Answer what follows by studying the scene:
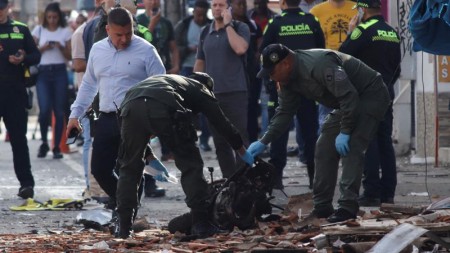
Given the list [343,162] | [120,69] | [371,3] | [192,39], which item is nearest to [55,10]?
[192,39]

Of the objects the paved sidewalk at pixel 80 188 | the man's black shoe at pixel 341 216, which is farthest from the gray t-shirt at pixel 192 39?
the man's black shoe at pixel 341 216

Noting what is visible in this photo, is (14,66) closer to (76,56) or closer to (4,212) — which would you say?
(76,56)

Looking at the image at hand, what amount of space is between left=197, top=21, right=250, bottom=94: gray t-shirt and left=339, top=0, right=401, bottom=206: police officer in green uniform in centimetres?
156

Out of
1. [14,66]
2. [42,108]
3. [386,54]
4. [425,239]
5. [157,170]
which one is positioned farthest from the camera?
[42,108]

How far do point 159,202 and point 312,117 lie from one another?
1.67 metres

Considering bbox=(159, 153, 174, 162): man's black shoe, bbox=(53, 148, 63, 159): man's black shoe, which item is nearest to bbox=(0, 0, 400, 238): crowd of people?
bbox=(159, 153, 174, 162): man's black shoe

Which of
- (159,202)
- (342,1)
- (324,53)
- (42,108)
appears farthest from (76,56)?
(42,108)

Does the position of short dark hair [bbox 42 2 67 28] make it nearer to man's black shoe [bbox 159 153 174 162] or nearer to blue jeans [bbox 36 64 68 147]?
blue jeans [bbox 36 64 68 147]

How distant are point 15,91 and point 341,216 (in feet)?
16.1

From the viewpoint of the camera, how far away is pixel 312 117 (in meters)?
13.6

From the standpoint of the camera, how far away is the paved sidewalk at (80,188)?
Answer: 12.3 meters

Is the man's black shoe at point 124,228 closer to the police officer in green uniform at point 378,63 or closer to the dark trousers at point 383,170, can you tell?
the police officer in green uniform at point 378,63

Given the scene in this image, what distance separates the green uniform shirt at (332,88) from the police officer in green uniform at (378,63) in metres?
1.64

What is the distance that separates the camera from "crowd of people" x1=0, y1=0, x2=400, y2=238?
1010 centimetres
